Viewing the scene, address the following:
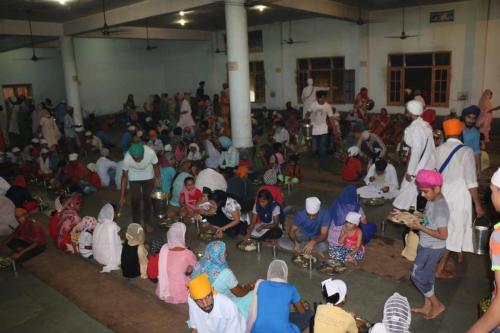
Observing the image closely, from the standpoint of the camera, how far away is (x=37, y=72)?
18.1 m

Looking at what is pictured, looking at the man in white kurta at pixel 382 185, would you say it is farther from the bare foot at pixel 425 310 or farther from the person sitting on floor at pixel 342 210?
the bare foot at pixel 425 310

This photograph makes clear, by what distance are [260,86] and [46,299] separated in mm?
13463

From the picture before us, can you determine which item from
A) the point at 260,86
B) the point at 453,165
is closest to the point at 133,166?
the point at 453,165

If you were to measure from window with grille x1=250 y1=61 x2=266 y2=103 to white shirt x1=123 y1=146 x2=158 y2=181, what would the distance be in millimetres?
11118

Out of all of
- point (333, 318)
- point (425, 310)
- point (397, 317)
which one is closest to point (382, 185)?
point (425, 310)

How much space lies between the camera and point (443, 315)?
382cm

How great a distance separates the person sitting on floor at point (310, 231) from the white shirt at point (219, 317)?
2082mm

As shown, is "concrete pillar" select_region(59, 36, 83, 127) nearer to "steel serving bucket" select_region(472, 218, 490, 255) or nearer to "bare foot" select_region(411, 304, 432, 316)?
"bare foot" select_region(411, 304, 432, 316)

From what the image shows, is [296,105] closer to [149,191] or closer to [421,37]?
[421,37]

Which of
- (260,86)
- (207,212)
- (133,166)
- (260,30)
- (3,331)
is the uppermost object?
(260,30)

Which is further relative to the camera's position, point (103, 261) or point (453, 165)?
point (103, 261)

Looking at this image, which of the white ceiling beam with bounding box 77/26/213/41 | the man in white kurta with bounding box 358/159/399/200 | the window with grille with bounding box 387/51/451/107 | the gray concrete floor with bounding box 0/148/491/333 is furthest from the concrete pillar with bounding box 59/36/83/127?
the window with grille with bounding box 387/51/451/107

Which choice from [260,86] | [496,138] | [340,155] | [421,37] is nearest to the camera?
[340,155]

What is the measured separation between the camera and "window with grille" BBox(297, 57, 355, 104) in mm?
14445
